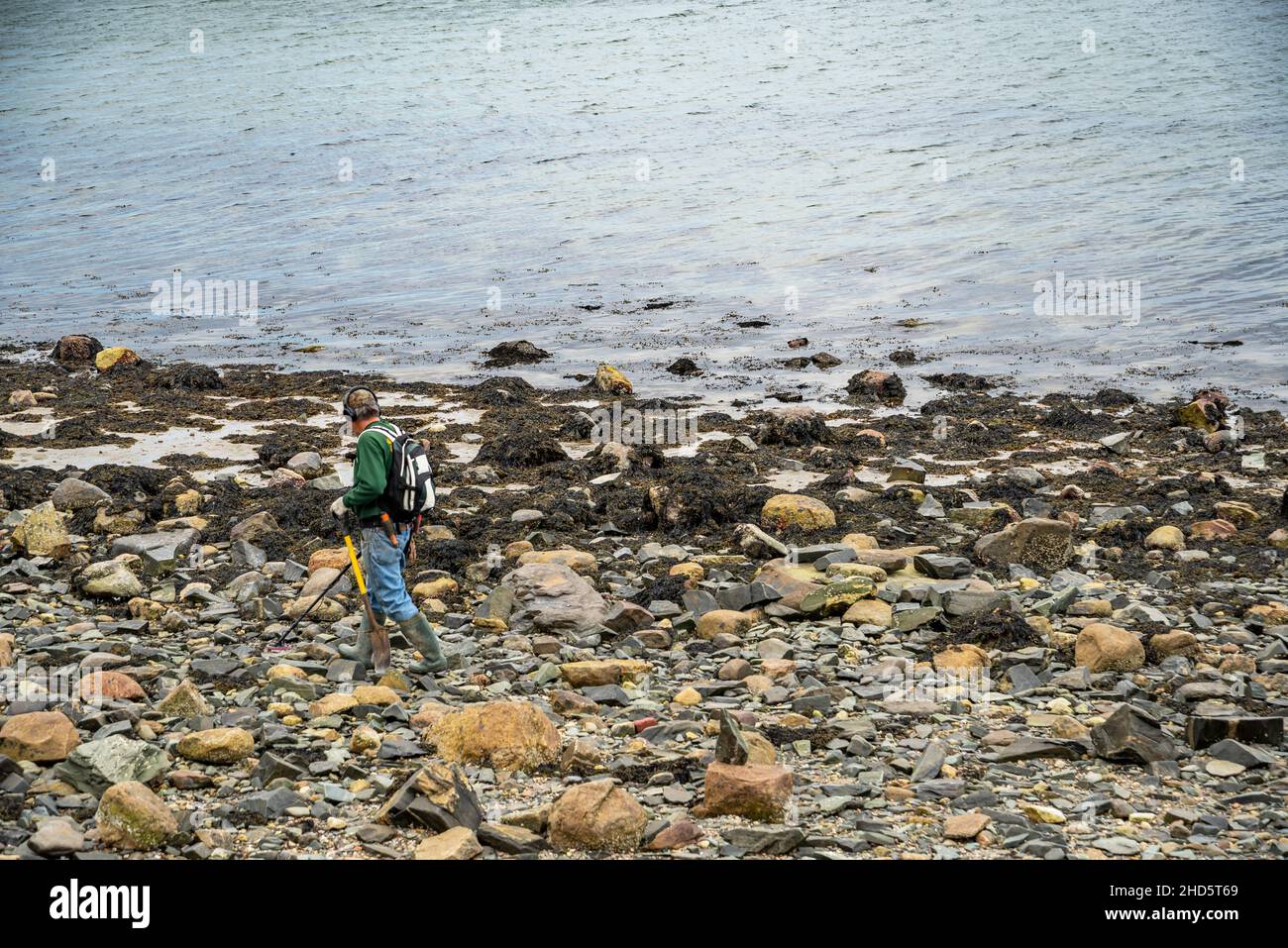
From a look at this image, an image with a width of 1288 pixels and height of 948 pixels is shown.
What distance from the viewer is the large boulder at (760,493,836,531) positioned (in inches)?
505

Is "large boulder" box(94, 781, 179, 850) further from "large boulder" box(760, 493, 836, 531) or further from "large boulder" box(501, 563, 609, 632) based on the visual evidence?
"large boulder" box(760, 493, 836, 531)

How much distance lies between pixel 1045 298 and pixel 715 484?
754 inches

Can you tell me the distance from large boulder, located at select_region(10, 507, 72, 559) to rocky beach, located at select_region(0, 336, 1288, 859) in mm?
32

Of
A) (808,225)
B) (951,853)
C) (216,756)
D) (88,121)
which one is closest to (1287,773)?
(951,853)

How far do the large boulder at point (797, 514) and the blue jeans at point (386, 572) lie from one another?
16.4 feet

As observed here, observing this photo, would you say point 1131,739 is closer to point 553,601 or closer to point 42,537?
point 553,601

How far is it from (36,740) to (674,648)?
4601mm

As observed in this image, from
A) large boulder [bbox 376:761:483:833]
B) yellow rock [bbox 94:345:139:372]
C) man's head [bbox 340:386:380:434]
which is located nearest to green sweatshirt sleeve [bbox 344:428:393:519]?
man's head [bbox 340:386:380:434]

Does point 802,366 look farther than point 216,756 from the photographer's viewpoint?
Yes

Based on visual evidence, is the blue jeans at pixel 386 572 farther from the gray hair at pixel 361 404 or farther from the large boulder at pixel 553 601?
the large boulder at pixel 553 601

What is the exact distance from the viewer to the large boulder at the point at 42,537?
37.6 ft

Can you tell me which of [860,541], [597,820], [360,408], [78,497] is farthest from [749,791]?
[78,497]

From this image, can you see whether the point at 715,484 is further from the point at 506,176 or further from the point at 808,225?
the point at 506,176

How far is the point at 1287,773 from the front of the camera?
7234 mm
